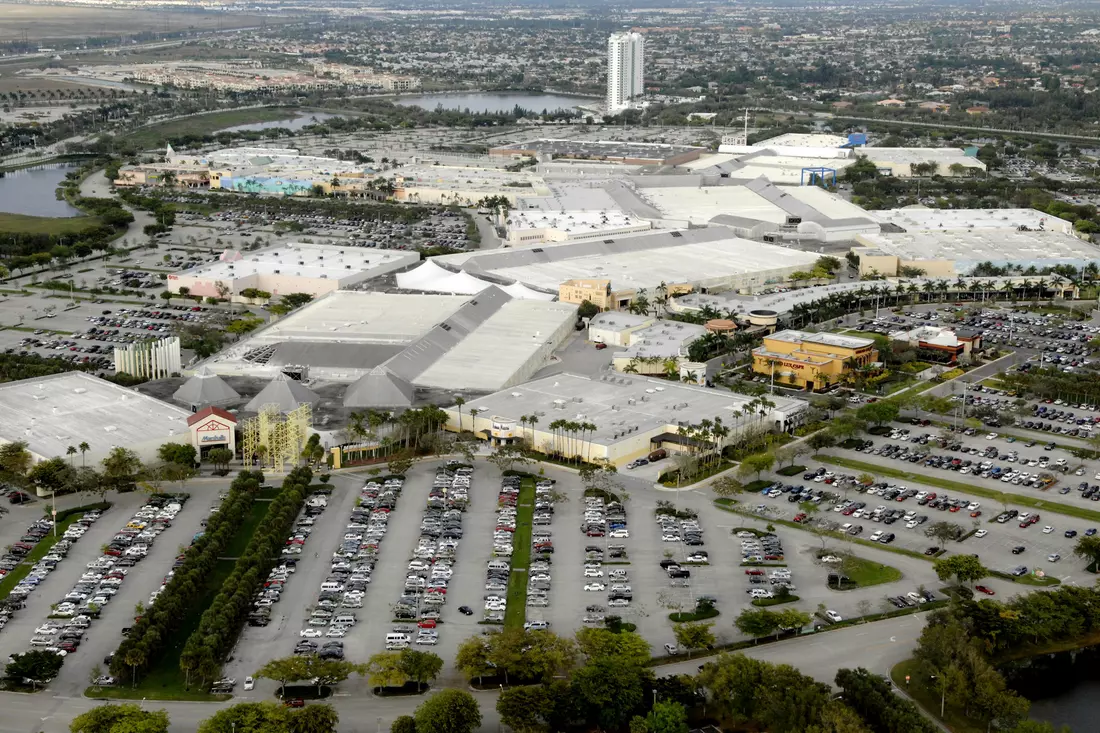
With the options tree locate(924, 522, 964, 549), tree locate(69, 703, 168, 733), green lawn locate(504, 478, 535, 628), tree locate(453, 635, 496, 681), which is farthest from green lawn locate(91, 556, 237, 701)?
tree locate(924, 522, 964, 549)

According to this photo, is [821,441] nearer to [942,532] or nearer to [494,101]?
[942,532]

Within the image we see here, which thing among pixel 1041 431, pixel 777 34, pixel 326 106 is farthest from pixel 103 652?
pixel 777 34

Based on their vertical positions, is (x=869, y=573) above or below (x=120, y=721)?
below

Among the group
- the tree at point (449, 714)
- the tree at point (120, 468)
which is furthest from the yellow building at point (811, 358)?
the tree at point (449, 714)

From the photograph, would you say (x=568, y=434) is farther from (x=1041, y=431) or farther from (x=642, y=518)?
(x=1041, y=431)

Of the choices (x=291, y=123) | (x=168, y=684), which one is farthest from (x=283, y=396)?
(x=291, y=123)

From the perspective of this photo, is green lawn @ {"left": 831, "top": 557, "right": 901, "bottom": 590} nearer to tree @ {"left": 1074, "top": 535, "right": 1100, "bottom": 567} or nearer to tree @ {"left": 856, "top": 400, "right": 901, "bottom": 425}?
tree @ {"left": 1074, "top": 535, "right": 1100, "bottom": 567}
